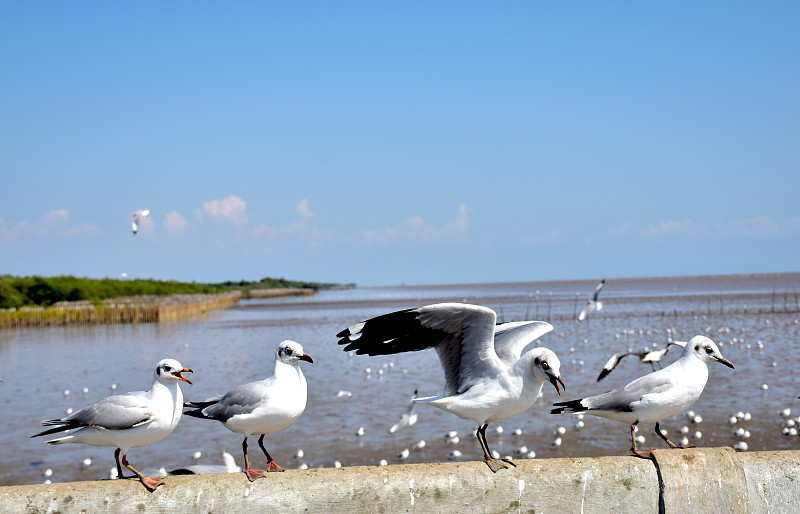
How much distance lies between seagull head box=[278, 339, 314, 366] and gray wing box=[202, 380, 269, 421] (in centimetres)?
24

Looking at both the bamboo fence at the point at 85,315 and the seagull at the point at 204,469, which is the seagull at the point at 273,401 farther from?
the bamboo fence at the point at 85,315

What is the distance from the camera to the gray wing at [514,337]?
5875 millimetres

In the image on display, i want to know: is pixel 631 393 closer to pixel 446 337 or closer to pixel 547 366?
pixel 547 366

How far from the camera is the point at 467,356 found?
532 centimetres

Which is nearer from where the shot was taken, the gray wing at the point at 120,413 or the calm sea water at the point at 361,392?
the gray wing at the point at 120,413

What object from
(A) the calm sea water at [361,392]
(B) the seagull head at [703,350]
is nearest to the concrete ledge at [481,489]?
(B) the seagull head at [703,350]

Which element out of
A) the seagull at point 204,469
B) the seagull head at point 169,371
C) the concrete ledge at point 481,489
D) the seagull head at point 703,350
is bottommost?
the seagull at point 204,469

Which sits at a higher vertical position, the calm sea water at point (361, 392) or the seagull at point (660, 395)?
the seagull at point (660, 395)

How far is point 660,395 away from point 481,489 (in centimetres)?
147

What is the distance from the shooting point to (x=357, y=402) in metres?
13.0

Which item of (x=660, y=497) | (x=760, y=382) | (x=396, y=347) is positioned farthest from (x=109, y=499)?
(x=760, y=382)

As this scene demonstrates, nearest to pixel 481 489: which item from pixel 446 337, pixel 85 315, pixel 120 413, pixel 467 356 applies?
pixel 467 356

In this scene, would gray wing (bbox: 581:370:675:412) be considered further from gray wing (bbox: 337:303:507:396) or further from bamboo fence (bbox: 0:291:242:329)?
bamboo fence (bbox: 0:291:242:329)

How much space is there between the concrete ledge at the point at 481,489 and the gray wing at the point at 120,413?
39 centimetres
